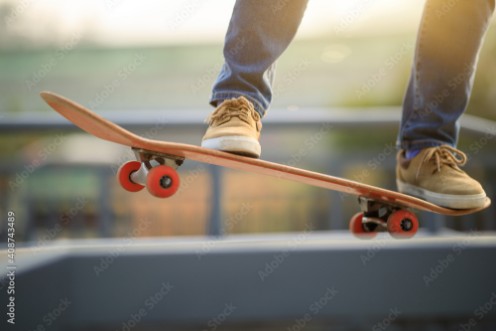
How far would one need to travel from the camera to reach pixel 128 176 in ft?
4.66

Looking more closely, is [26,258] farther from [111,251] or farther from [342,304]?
[342,304]

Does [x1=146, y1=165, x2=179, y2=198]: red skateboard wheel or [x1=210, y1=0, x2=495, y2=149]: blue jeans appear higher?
[x1=210, y1=0, x2=495, y2=149]: blue jeans

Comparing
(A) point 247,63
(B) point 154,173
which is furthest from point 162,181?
(A) point 247,63

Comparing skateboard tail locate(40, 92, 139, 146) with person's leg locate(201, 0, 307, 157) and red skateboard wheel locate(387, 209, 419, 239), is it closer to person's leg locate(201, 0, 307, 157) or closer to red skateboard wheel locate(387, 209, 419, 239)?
person's leg locate(201, 0, 307, 157)

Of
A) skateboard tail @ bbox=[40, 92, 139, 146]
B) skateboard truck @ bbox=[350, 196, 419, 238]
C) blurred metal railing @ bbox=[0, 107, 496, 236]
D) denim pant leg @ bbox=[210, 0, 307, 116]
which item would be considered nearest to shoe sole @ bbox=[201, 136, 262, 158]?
denim pant leg @ bbox=[210, 0, 307, 116]

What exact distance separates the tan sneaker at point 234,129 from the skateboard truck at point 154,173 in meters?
0.12

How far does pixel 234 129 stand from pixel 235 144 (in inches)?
1.6

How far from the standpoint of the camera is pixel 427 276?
6.89 ft

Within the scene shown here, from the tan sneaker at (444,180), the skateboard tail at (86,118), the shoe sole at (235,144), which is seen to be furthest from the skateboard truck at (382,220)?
the skateboard tail at (86,118)

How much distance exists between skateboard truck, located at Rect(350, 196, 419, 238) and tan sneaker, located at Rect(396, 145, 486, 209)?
0.10m

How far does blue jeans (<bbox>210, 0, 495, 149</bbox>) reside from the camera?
126cm

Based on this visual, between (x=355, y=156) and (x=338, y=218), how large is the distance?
2.05 ft

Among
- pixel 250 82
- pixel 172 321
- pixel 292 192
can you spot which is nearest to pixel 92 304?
pixel 172 321

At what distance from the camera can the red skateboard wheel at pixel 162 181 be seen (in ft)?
4.17
